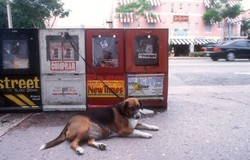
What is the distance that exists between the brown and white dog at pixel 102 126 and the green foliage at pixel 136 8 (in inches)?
1236

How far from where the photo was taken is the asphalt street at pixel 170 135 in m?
3.69

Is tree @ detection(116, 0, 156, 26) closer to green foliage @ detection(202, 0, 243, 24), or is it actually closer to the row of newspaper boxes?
green foliage @ detection(202, 0, 243, 24)

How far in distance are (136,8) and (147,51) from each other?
30.6 m

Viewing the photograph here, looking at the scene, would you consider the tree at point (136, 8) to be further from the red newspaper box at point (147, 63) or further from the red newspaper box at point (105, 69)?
the red newspaper box at point (105, 69)

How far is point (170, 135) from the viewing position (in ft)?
14.6

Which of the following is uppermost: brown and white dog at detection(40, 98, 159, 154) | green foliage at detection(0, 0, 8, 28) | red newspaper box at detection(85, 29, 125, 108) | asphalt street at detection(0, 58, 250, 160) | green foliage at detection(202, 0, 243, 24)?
green foliage at detection(202, 0, 243, 24)

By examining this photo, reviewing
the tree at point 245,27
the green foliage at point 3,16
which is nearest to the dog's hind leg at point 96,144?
the green foliage at point 3,16

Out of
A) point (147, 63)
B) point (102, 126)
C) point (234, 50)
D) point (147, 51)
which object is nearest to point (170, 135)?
point (102, 126)

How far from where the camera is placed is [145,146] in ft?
13.1

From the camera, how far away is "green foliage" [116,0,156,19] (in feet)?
112

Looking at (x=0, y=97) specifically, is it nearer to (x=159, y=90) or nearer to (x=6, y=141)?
(x=6, y=141)

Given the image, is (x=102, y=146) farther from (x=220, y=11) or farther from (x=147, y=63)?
(x=220, y=11)

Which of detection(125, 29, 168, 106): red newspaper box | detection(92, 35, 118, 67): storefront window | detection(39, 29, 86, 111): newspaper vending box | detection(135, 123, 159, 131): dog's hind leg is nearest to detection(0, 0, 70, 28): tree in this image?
detection(39, 29, 86, 111): newspaper vending box

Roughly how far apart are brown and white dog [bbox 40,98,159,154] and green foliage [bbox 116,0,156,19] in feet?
103
